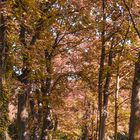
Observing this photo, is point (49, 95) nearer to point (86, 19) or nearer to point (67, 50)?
point (67, 50)

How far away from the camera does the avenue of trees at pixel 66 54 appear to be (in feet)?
58.6

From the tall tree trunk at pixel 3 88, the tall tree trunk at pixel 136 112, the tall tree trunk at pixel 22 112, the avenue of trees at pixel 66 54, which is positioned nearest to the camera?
the tall tree trunk at pixel 136 112

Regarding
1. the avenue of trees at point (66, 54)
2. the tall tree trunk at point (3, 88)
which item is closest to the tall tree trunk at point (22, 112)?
the avenue of trees at point (66, 54)

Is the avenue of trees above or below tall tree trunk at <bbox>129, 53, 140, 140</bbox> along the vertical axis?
above

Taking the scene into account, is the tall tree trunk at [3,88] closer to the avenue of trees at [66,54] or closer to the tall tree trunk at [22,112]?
the avenue of trees at [66,54]

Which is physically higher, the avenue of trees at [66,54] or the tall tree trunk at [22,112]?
the avenue of trees at [66,54]

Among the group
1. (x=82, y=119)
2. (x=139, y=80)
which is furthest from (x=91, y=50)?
(x=82, y=119)

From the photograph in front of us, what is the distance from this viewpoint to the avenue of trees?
58.6ft

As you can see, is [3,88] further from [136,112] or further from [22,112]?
[136,112]

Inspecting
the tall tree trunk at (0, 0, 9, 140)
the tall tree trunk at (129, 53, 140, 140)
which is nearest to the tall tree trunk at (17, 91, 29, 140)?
the tall tree trunk at (0, 0, 9, 140)

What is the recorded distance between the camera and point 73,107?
41.5 m

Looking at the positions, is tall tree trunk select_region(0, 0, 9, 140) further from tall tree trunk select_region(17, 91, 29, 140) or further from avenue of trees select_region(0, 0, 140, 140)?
tall tree trunk select_region(17, 91, 29, 140)

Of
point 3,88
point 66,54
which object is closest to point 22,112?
point 3,88

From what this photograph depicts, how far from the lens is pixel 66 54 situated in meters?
29.3
